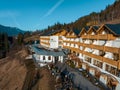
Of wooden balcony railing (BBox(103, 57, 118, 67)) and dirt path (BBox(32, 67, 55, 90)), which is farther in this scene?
dirt path (BBox(32, 67, 55, 90))

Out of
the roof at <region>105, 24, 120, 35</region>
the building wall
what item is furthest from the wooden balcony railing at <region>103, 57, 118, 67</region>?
the building wall

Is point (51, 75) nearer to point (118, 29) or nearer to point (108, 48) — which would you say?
point (108, 48)

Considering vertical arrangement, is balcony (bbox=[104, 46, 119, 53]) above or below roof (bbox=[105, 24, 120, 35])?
below

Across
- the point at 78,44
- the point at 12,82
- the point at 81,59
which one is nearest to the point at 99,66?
the point at 81,59

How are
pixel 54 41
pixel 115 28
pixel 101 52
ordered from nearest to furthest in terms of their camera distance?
pixel 115 28 < pixel 101 52 < pixel 54 41

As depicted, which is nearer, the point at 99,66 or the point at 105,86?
the point at 105,86

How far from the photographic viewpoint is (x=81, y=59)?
59562 millimetres

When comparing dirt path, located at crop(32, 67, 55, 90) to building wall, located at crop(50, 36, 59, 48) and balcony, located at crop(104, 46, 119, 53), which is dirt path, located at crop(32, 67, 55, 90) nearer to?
balcony, located at crop(104, 46, 119, 53)

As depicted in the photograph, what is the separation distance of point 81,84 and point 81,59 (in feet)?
66.6

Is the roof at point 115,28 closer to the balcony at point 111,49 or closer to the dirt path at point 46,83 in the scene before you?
the balcony at point 111,49

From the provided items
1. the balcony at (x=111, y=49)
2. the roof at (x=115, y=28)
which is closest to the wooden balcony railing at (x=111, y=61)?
the balcony at (x=111, y=49)

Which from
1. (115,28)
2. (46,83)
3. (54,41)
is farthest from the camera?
(54,41)

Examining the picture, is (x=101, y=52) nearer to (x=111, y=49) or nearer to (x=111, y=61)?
(x=111, y=49)

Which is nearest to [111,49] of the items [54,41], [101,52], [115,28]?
[115,28]
